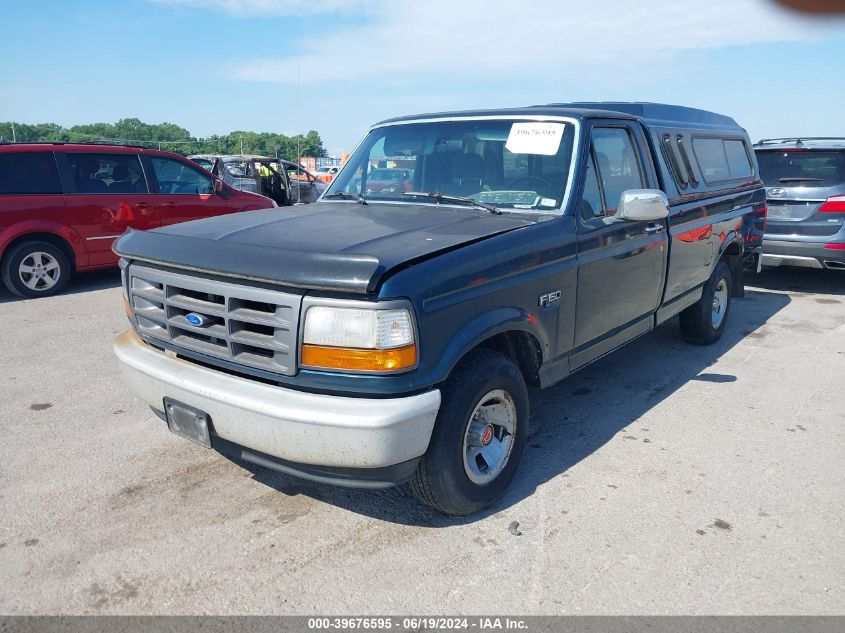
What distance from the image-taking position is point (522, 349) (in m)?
3.60

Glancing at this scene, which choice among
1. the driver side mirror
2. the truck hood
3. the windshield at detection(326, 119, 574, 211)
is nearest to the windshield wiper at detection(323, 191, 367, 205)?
the windshield at detection(326, 119, 574, 211)

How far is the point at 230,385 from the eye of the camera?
9.61 feet

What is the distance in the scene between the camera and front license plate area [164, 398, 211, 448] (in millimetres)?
3014

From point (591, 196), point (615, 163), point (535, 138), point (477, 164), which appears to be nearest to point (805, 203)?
point (615, 163)

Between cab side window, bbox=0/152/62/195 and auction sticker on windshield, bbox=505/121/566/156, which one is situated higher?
auction sticker on windshield, bbox=505/121/566/156

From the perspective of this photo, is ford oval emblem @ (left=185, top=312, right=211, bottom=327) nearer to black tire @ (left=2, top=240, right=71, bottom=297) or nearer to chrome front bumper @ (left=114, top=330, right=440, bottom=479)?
chrome front bumper @ (left=114, top=330, right=440, bottom=479)

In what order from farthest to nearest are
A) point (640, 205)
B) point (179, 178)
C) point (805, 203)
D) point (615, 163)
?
point (179, 178) → point (805, 203) → point (615, 163) → point (640, 205)

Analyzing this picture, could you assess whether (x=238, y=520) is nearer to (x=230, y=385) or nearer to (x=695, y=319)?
(x=230, y=385)

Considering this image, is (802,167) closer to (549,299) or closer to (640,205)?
(640,205)

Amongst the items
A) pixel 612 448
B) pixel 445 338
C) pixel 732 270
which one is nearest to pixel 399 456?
pixel 445 338

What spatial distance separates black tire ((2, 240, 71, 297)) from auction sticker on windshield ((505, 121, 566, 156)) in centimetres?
642

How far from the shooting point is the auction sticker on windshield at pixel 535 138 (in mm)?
4008

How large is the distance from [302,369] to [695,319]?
450 centimetres

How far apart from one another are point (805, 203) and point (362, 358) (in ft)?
25.6
